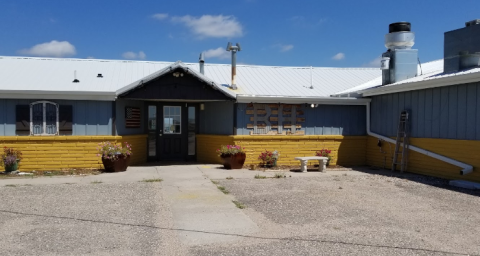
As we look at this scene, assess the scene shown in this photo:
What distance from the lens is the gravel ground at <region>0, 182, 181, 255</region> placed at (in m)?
5.04

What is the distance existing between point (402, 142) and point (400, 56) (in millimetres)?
2993

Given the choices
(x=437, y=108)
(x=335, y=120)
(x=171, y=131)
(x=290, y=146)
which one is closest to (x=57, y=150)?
(x=171, y=131)

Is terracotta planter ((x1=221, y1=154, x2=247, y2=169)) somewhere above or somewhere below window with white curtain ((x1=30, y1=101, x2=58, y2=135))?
below

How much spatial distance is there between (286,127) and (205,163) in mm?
3153

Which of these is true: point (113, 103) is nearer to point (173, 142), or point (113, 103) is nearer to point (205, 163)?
point (173, 142)

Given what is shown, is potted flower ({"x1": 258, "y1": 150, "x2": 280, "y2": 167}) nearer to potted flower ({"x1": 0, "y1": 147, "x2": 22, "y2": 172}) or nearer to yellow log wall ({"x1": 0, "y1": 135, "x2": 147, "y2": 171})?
yellow log wall ({"x1": 0, "y1": 135, "x2": 147, "y2": 171})

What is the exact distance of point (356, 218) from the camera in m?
6.61

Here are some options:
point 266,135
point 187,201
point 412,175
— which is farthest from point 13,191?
point 412,175

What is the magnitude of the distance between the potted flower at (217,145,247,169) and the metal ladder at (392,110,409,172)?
475 cm

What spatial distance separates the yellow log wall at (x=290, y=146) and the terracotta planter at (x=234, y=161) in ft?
2.16

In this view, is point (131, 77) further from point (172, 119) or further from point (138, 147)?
point (138, 147)

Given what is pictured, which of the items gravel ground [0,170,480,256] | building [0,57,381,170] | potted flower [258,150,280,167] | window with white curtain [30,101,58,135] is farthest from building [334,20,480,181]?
window with white curtain [30,101,58,135]

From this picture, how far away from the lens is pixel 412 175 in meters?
11.8

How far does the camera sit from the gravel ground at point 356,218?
507cm
